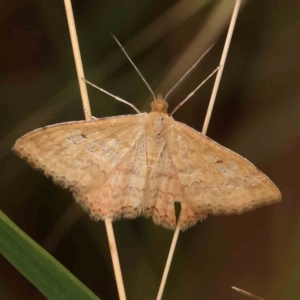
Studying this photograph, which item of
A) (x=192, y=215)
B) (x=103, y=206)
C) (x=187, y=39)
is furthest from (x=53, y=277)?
(x=187, y=39)

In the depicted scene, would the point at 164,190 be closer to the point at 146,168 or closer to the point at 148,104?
the point at 146,168

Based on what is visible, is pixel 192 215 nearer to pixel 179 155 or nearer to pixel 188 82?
pixel 179 155

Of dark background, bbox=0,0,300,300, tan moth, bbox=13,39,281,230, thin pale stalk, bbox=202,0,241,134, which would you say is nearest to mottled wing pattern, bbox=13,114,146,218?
tan moth, bbox=13,39,281,230

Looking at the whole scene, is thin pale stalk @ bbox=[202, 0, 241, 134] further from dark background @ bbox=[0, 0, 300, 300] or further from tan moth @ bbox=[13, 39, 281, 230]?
dark background @ bbox=[0, 0, 300, 300]

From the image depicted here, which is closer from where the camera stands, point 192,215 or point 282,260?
point 192,215

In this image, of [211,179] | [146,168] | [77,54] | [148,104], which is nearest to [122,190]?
[146,168]

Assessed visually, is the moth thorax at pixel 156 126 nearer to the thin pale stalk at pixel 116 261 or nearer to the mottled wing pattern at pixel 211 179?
the mottled wing pattern at pixel 211 179
